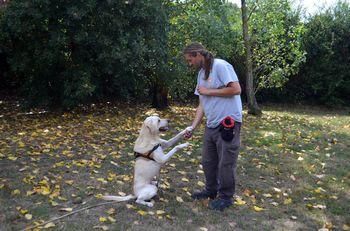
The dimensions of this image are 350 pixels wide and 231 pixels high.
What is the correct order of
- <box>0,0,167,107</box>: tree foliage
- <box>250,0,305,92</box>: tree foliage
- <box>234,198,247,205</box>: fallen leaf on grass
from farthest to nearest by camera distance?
<box>250,0,305,92</box>: tree foliage < <box>0,0,167,107</box>: tree foliage < <box>234,198,247,205</box>: fallen leaf on grass

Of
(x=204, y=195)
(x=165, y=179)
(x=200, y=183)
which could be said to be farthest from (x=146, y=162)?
(x=200, y=183)

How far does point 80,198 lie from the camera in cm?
535

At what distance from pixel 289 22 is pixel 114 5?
27.3 feet

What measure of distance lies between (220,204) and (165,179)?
133cm

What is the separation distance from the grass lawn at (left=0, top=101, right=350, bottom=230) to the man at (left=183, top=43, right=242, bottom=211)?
525mm

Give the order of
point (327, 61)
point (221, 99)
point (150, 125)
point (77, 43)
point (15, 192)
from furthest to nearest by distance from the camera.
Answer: point (327, 61), point (77, 43), point (15, 192), point (150, 125), point (221, 99)

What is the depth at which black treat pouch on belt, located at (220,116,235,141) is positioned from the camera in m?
4.80

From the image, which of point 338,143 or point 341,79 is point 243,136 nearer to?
point 338,143

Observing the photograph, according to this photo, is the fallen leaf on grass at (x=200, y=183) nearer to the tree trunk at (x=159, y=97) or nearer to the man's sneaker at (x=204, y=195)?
the man's sneaker at (x=204, y=195)

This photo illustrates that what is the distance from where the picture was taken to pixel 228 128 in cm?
480

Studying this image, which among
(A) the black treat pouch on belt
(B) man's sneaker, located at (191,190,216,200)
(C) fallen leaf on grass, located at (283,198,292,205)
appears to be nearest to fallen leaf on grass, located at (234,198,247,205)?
(B) man's sneaker, located at (191,190,216,200)

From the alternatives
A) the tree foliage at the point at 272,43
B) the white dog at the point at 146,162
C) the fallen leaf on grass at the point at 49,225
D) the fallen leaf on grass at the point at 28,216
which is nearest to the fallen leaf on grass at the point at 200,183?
the white dog at the point at 146,162

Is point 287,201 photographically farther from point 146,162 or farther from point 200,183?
point 146,162

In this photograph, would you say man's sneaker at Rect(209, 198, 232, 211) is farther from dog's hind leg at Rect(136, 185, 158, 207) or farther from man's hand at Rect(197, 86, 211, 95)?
man's hand at Rect(197, 86, 211, 95)
